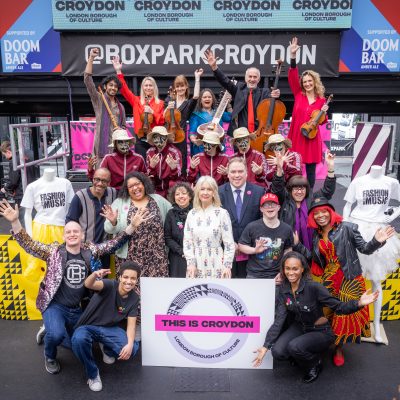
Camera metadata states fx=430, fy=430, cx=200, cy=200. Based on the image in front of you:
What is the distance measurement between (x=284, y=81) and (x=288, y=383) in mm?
6317

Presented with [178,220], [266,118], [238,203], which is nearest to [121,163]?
[178,220]

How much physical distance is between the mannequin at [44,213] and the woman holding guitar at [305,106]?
9.54 ft

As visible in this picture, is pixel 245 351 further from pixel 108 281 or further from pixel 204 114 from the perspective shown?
pixel 204 114

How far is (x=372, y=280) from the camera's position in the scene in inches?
170

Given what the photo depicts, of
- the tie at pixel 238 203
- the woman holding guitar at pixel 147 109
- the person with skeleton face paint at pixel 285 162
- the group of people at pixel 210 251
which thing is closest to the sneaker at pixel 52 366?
the group of people at pixel 210 251

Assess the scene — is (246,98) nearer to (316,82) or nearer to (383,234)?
(316,82)

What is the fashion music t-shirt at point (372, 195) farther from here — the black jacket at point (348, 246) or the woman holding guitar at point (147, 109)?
the woman holding guitar at point (147, 109)

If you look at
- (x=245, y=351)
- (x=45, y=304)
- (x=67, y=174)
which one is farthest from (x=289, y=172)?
(x=67, y=174)

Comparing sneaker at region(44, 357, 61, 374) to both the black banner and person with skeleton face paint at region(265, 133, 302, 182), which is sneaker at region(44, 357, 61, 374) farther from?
the black banner

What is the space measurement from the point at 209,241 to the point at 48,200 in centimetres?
183

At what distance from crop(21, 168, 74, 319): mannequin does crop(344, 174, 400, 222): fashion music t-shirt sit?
120 inches

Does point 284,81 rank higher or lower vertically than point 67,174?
higher

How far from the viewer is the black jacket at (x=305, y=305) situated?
11.5ft

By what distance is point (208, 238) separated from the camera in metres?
3.88
